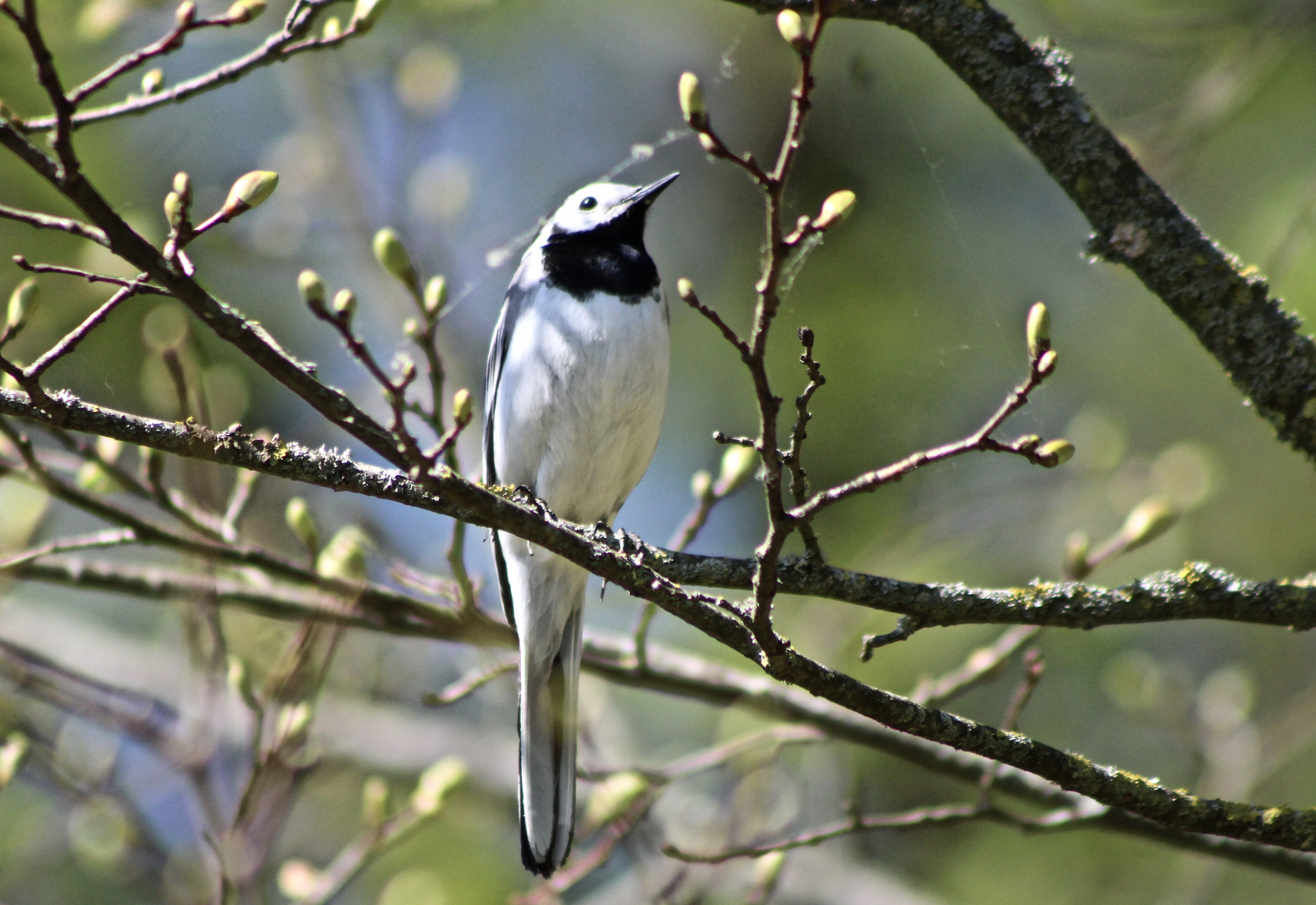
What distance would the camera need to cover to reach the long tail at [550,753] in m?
3.53

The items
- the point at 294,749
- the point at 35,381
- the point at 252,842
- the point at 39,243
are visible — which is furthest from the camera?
the point at 39,243

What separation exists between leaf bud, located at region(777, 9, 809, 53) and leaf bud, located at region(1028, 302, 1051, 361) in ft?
2.14

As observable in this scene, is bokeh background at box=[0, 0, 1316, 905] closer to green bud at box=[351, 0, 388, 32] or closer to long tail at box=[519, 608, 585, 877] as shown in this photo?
long tail at box=[519, 608, 585, 877]

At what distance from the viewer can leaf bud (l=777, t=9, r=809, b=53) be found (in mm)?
1576

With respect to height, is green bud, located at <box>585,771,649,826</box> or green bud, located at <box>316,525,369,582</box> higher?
green bud, located at <box>316,525,369,582</box>

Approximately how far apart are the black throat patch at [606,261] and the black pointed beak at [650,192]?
0.9 inches

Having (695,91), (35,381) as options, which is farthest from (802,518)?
(35,381)

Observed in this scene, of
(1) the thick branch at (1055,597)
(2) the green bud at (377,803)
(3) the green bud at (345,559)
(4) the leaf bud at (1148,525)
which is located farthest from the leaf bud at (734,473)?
(2) the green bud at (377,803)

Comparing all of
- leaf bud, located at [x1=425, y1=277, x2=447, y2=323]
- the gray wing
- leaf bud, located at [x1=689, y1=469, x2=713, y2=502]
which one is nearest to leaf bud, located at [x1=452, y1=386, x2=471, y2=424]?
leaf bud, located at [x1=425, y1=277, x2=447, y2=323]

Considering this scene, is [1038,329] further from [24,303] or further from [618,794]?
[618,794]

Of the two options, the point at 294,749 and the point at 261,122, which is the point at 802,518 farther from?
the point at 261,122

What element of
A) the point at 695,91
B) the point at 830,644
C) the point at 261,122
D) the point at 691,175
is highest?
the point at 691,175

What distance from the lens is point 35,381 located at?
1.84 meters

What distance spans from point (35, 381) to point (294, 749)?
108 cm
